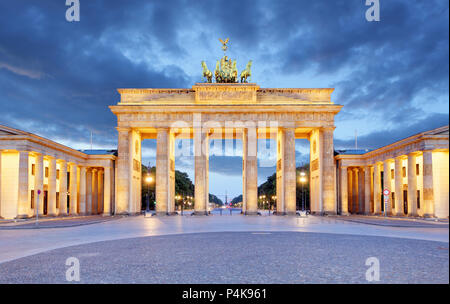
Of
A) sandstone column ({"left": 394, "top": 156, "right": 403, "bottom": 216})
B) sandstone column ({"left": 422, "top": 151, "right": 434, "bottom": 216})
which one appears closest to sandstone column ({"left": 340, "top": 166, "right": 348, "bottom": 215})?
sandstone column ({"left": 394, "top": 156, "right": 403, "bottom": 216})

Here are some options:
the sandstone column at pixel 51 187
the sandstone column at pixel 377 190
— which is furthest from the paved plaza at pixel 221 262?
the sandstone column at pixel 377 190

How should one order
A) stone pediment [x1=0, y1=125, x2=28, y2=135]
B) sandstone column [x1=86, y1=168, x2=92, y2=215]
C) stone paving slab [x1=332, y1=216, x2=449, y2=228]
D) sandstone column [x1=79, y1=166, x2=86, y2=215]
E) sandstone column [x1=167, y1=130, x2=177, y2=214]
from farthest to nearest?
sandstone column [x1=86, y1=168, x2=92, y2=215], sandstone column [x1=79, y1=166, x2=86, y2=215], sandstone column [x1=167, y1=130, x2=177, y2=214], stone pediment [x1=0, y1=125, x2=28, y2=135], stone paving slab [x1=332, y1=216, x2=449, y2=228]

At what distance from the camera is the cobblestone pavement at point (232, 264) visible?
10.0m

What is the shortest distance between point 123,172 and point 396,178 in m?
39.6

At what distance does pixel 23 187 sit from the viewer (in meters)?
43.7

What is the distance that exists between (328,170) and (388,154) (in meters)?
8.81

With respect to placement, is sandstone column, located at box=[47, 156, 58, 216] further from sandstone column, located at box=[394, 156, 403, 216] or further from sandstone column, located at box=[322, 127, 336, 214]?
sandstone column, located at box=[394, 156, 403, 216]

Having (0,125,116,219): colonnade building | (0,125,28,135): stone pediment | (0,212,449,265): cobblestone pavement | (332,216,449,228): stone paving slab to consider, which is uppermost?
(0,125,28,135): stone pediment

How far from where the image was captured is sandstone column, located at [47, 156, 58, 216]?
51.5m

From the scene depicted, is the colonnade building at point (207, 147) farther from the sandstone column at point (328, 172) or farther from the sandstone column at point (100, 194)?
the sandstone column at point (100, 194)

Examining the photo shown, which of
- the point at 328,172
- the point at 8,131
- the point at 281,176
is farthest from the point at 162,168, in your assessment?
the point at 328,172

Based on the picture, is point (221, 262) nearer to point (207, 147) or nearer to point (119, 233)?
point (119, 233)
